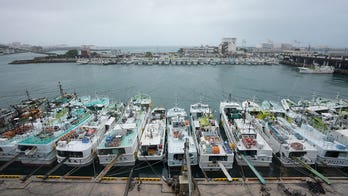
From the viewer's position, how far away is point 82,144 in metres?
16.4

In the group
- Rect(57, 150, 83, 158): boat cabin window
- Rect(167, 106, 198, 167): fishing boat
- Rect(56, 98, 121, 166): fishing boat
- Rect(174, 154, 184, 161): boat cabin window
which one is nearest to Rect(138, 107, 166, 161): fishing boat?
Rect(167, 106, 198, 167): fishing boat

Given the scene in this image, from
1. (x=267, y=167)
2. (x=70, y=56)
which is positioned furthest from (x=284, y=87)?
(x=70, y=56)

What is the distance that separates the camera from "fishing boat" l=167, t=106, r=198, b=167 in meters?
15.2

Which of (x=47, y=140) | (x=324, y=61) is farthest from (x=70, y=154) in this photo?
(x=324, y=61)

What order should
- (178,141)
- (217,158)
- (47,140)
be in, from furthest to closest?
(178,141) → (47,140) → (217,158)

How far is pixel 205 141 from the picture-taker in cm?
1612

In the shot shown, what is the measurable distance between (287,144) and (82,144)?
18364mm

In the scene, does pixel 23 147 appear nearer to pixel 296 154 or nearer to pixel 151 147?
pixel 151 147

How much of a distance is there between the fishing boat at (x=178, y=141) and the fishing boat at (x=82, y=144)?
7153mm

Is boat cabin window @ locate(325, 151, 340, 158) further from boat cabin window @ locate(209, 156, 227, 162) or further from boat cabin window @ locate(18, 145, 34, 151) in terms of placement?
boat cabin window @ locate(18, 145, 34, 151)

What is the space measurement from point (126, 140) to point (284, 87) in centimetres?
4583

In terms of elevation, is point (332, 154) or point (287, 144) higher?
point (287, 144)

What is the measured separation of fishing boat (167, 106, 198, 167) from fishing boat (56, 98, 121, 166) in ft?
23.5

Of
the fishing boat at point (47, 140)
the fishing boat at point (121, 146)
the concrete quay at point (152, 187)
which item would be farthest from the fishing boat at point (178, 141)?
the fishing boat at point (47, 140)
